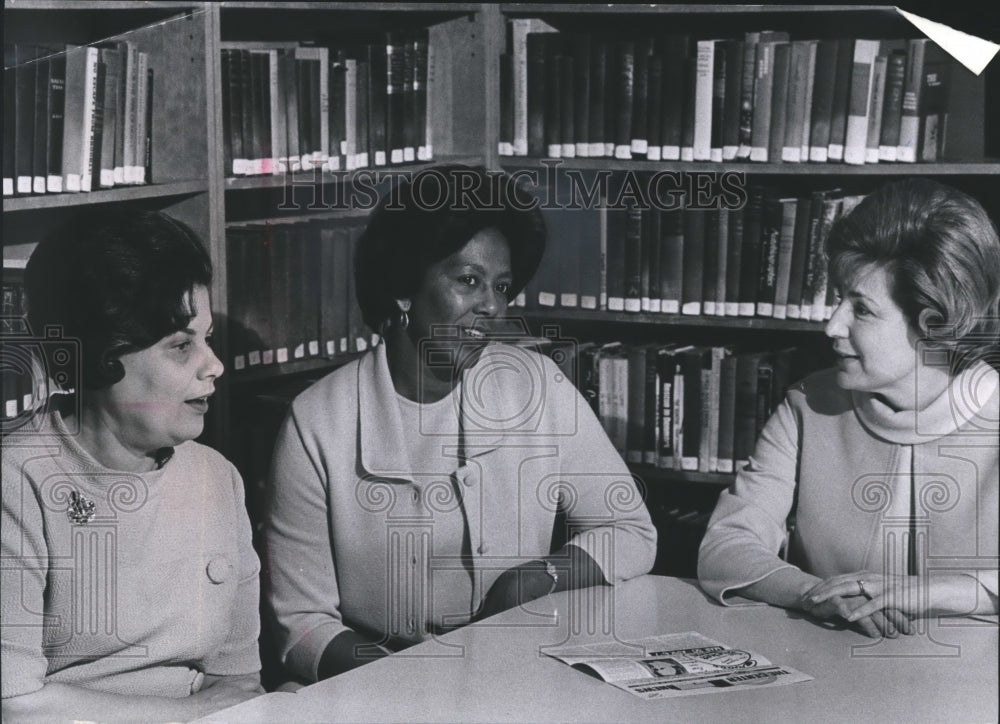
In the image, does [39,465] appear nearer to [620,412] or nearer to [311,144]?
[311,144]

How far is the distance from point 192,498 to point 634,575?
811 mm

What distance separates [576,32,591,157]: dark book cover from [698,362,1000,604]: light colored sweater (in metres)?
0.69

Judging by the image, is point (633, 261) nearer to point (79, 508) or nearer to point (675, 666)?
point (675, 666)

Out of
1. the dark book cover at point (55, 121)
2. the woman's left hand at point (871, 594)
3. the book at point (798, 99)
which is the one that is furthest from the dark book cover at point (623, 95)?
the dark book cover at point (55, 121)

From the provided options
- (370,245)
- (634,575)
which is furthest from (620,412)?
(370,245)

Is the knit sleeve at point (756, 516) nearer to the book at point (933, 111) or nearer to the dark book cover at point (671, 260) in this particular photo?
the dark book cover at point (671, 260)

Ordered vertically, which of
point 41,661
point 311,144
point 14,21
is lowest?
point 41,661

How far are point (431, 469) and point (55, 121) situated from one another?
88cm

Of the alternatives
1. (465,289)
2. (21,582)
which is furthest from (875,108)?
(21,582)

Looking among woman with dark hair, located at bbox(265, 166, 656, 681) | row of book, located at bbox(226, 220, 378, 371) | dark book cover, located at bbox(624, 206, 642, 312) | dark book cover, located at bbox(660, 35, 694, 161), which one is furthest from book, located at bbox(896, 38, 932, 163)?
row of book, located at bbox(226, 220, 378, 371)

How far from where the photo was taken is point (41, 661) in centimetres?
157

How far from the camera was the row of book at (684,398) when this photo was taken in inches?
86.0

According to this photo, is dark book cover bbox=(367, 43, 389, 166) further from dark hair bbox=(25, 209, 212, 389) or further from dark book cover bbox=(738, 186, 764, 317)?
dark book cover bbox=(738, 186, 764, 317)

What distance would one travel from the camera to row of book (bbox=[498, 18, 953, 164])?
6.94ft
